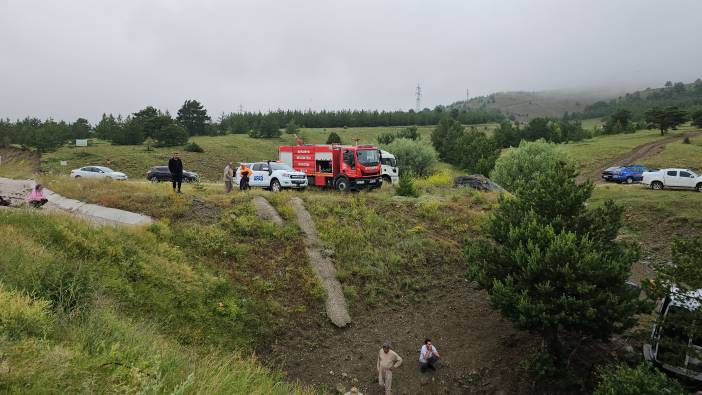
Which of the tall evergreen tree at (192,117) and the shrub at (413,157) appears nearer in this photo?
the shrub at (413,157)

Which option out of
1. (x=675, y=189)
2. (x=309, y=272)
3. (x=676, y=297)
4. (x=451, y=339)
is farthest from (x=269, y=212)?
(x=675, y=189)

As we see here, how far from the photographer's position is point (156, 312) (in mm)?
11453

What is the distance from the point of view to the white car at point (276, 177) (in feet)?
80.4

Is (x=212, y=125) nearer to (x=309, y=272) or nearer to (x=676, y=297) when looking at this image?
(x=309, y=272)

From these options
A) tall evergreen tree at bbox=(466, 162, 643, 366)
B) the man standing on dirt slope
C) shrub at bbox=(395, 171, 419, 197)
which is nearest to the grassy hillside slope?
the man standing on dirt slope

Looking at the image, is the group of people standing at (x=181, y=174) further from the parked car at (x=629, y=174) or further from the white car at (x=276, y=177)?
the parked car at (x=629, y=174)

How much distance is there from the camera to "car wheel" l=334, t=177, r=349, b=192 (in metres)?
24.7

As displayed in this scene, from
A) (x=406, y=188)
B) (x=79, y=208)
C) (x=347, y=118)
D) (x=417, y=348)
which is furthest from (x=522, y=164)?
(x=347, y=118)

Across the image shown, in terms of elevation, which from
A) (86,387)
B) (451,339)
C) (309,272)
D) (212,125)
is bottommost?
(451,339)

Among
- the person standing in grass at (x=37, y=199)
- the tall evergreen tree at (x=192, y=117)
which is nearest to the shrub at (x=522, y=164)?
the person standing in grass at (x=37, y=199)

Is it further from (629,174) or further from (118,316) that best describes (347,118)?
(118,316)

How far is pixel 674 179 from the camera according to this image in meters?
33.6

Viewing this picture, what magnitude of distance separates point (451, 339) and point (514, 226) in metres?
4.32

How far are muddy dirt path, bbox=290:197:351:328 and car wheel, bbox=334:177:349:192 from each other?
4.75 m
